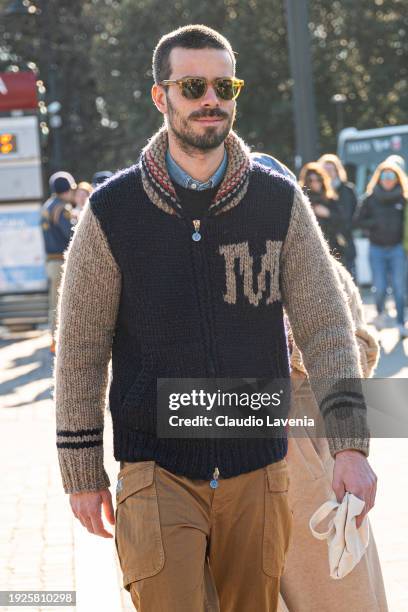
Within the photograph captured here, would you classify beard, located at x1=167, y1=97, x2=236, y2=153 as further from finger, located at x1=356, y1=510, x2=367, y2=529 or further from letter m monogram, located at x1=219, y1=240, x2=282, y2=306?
finger, located at x1=356, y1=510, x2=367, y2=529

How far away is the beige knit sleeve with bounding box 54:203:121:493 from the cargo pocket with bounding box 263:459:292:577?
43cm

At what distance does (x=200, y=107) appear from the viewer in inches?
133

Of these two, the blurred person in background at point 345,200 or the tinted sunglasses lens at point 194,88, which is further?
the blurred person in background at point 345,200

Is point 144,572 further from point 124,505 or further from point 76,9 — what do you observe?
point 76,9

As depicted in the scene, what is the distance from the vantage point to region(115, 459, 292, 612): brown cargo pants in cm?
321

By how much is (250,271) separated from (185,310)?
194 millimetres

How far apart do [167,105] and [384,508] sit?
Answer: 349 cm

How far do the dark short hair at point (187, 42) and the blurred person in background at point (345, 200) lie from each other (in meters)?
9.21

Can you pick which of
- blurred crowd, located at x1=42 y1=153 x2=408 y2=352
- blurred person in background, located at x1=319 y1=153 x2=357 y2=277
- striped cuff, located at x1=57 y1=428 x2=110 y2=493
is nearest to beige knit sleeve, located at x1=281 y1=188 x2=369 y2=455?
striped cuff, located at x1=57 y1=428 x2=110 y2=493

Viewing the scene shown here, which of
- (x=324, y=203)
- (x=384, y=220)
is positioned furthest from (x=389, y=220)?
(x=324, y=203)

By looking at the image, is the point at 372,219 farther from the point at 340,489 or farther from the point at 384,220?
the point at 340,489

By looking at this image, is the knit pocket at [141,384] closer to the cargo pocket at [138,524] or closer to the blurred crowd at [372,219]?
the cargo pocket at [138,524]

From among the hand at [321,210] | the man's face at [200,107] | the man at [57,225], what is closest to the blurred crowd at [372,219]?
the man at [57,225]

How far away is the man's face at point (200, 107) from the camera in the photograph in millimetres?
3381
